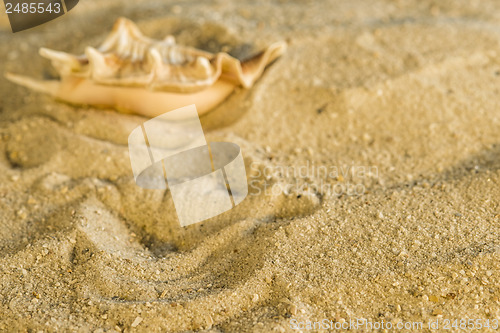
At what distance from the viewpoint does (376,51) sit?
3.18 metres

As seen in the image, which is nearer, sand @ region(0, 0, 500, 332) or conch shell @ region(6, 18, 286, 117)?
sand @ region(0, 0, 500, 332)

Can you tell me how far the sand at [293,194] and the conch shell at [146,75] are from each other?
108mm

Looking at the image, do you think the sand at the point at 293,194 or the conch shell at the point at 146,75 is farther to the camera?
the conch shell at the point at 146,75

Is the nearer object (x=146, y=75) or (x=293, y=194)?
(x=293, y=194)

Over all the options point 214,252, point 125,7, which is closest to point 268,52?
point 214,252

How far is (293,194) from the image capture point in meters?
2.37

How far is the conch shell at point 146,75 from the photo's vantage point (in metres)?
2.78

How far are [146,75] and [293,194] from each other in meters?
1.12

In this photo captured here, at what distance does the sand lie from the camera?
6.13 feet

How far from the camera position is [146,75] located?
2768 millimetres

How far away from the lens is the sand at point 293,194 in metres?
1.87

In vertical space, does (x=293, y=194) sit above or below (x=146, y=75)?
below

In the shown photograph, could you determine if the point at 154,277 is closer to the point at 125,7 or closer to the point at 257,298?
the point at 257,298

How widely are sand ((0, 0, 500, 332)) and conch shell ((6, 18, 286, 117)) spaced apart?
11cm
